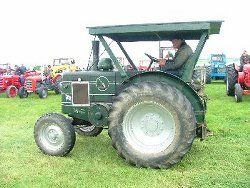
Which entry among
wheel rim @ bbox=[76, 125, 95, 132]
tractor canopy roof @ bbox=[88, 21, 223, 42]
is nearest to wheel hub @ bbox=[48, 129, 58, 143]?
wheel rim @ bbox=[76, 125, 95, 132]

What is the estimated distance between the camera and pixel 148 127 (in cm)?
555

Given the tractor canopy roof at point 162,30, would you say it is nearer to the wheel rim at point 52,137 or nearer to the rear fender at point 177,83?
the rear fender at point 177,83

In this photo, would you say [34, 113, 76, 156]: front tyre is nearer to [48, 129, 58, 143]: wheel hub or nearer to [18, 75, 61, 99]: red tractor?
[48, 129, 58, 143]: wheel hub

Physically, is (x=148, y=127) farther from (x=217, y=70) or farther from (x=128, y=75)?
(x=217, y=70)

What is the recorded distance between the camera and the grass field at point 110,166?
15.4 feet

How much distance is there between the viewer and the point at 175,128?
5219 millimetres

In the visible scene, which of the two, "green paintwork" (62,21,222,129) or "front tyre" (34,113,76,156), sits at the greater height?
"green paintwork" (62,21,222,129)

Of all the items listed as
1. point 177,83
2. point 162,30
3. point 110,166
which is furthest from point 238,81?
point 110,166

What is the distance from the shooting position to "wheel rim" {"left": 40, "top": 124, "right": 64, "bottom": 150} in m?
5.93

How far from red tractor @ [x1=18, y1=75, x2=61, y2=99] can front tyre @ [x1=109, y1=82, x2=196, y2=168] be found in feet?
39.8

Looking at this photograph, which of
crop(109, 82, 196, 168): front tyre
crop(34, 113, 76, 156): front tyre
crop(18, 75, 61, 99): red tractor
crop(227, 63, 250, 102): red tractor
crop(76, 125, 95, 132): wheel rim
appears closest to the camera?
crop(109, 82, 196, 168): front tyre

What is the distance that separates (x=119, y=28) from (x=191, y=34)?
117 centimetres

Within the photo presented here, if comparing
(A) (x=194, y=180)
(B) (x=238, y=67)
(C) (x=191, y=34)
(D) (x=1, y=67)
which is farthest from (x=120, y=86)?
(D) (x=1, y=67)

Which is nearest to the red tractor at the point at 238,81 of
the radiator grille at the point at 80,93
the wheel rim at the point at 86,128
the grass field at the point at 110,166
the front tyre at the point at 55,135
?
the grass field at the point at 110,166
